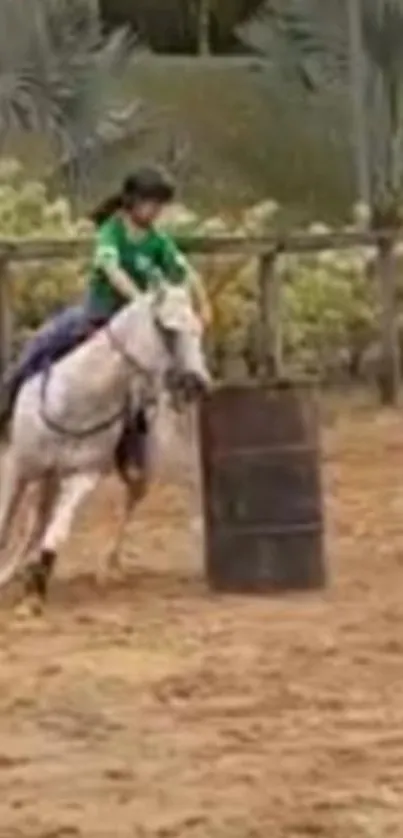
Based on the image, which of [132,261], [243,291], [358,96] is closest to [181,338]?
[132,261]

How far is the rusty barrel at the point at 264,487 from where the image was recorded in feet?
34.1

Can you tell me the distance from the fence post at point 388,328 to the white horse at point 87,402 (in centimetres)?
748

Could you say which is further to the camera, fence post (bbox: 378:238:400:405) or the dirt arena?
fence post (bbox: 378:238:400:405)

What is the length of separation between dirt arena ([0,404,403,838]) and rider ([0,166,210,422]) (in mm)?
895

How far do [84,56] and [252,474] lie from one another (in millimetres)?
16160

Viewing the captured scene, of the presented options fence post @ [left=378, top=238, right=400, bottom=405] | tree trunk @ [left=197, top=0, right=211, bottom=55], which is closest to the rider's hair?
fence post @ [left=378, top=238, right=400, bottom=405]

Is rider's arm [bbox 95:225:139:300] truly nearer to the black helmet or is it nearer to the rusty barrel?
the black helmet

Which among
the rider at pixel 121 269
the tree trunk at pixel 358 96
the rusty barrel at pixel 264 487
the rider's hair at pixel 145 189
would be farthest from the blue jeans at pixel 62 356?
the tree trunk at pixel 358 96

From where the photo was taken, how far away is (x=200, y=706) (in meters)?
7.97

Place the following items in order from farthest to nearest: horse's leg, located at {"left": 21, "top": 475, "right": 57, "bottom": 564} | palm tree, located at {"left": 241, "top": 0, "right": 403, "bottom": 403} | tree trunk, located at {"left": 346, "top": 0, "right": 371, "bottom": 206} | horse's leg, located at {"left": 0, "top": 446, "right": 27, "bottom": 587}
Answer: palm tree, located at {"left": 241, "top": 0, "right": 403, "bottom": 403} < tree trunk, located at {"left": 346, "top": 0, "right": 371, "bottom": 206} < horse's leg, located at {"left": 21, "top": 475, "right": 57, "bottom": 564} < horse's leg, located at {"left": 0, "top": 446, "right": 27, "bottom": 587}

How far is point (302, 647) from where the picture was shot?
8992mm

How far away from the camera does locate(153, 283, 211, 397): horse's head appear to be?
10094 millimetres

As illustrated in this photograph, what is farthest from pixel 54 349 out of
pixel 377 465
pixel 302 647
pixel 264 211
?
pixel 264 211

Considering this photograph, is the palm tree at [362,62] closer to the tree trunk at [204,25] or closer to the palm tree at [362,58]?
the palm tree at [362,58]
